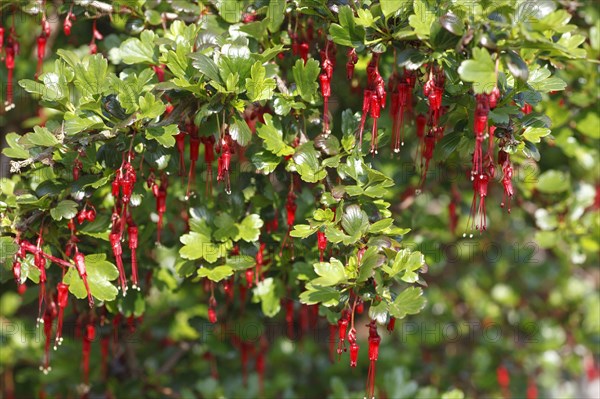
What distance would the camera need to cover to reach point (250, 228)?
6.21ft

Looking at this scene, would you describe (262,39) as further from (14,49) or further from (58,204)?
(14,49)

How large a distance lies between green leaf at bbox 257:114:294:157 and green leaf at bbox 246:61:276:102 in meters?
0.10

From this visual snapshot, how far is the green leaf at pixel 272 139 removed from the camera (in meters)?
1.74

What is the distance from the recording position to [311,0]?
1.69 meters

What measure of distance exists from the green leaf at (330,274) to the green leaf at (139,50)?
0.73m

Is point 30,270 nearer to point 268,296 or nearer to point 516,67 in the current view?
point 268,296

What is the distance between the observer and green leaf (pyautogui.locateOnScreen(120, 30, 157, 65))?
6.02ft

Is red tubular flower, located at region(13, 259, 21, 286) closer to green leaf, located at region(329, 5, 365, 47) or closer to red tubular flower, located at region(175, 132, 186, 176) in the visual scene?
red tubular flower, located at region(175, 132, 186, 176)

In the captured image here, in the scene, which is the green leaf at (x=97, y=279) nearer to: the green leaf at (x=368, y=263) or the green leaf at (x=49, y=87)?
the green leaf at (x=49, y=87)

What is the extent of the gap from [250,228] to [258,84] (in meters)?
0.44

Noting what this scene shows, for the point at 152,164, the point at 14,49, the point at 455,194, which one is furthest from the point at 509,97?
the point at 14,49

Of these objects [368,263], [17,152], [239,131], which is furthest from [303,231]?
[17,152]

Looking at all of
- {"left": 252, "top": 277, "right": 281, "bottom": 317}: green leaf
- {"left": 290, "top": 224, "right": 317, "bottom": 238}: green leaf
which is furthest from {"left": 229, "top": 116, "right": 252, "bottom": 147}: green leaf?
{"left": 252, "top": 277, "right": 281, "bottom": 317}: green leaf

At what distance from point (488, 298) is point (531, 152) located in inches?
85.2
